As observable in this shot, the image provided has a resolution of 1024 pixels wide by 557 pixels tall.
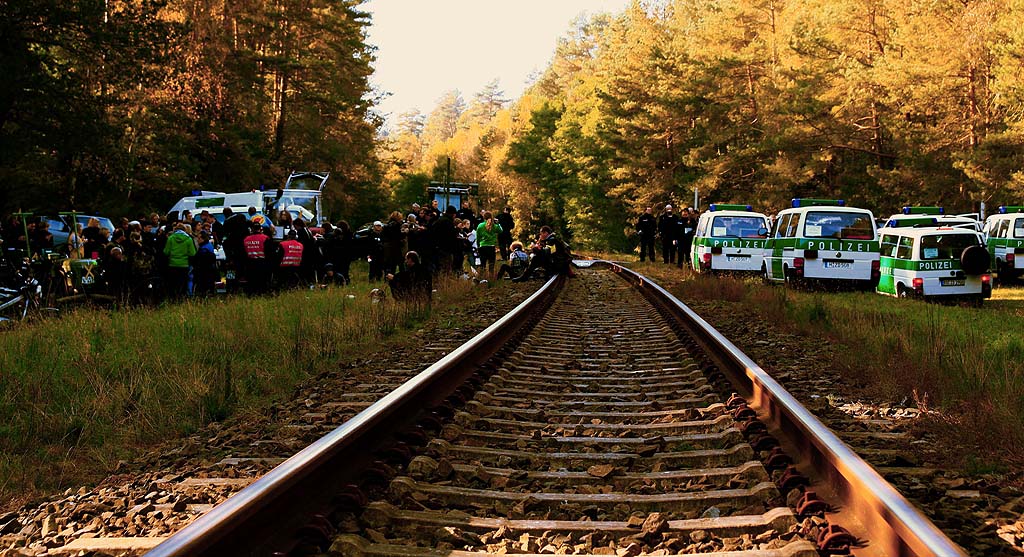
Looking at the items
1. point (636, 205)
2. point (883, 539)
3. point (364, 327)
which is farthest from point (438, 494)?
point (636, 205)

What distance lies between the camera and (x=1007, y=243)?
23297 mm

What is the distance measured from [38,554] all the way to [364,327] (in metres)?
7.26

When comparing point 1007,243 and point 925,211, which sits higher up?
point 925,211

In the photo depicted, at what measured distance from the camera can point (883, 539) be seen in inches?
123

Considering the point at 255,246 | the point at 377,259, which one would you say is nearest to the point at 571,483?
the point at 255,246

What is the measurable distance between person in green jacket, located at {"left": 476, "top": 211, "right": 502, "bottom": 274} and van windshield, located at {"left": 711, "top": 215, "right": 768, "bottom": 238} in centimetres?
571

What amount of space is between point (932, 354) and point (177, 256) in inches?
445

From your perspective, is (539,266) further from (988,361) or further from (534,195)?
(534,195)

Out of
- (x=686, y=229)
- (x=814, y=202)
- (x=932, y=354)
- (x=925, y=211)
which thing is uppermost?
(x=814, y=202)

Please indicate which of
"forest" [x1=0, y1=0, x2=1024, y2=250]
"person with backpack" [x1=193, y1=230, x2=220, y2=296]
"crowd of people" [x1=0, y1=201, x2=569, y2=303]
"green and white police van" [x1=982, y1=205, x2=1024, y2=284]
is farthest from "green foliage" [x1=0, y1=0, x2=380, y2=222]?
"green and white police van" [x1=982, y1=205, x2=1024, y2=284]

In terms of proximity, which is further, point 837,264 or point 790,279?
point 790,279

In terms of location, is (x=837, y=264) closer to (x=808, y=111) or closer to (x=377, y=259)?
(x=377, y=259)

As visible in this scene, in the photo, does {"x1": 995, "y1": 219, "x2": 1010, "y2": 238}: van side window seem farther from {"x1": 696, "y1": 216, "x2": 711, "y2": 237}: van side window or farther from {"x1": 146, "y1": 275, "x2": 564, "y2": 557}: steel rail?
{"x1": 146, "y1": 275, "x2": 564, "y2": 557}: steel rail

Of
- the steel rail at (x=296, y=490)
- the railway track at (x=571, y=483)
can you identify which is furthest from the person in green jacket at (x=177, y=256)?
the steel rail at (x=296, y=490)
